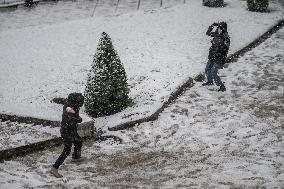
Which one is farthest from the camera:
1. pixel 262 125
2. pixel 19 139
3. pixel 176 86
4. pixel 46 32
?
pixel 46 32

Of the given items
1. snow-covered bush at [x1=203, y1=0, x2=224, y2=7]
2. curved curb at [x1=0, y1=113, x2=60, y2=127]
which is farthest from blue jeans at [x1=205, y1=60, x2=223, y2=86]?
snow-covered bush at [x1=203, y1=0, x2=224, y2=7]

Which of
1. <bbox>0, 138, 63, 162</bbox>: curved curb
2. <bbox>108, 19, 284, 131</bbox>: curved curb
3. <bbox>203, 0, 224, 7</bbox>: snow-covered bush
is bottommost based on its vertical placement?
<bbox>0, 138, 63, 162</bbox>: curved curb

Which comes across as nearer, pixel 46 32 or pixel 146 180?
pixel 146 180

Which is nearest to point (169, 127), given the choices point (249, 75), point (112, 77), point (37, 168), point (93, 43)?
point (112, 77)

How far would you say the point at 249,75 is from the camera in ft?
36.9

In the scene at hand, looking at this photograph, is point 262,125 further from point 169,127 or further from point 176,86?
point 176,86

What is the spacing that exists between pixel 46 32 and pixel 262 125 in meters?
10.0

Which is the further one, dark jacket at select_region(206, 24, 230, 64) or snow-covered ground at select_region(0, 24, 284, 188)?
Answer: dark jacket at select_region(206, 24, 230, 64)

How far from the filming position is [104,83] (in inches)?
346

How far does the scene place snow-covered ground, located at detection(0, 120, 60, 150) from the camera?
7.72m

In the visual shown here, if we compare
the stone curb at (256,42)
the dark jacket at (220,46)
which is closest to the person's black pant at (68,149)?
the dark jacket at (220,46)

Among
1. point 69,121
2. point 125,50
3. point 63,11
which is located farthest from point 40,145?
point 63,11

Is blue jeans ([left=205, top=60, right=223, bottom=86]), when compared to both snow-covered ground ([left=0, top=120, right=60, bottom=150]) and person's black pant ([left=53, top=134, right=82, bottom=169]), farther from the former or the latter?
person's black pant ([left=53, top=134, right=82, bottom=169])

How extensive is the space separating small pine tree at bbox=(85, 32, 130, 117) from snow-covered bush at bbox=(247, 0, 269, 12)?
10.3m
